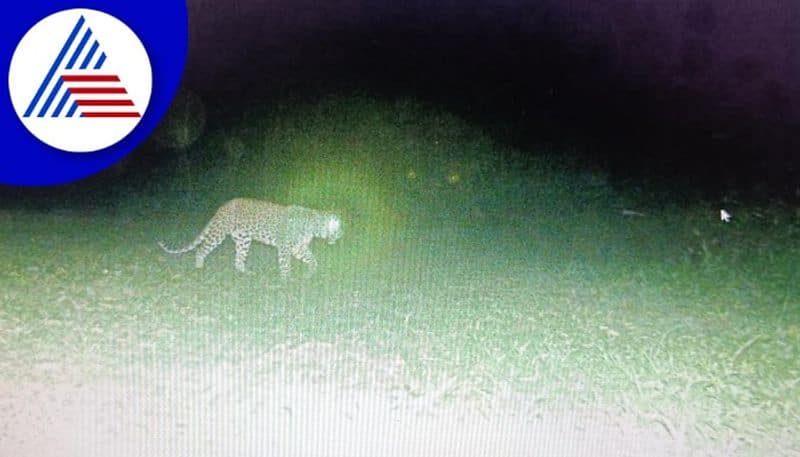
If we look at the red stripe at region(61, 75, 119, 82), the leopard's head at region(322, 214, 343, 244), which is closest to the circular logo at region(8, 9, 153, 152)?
the red stripe at region(61, 75, 119, 82)

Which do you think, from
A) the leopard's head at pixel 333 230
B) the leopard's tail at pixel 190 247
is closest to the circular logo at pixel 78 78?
the leopard's tail at pixel 190 247

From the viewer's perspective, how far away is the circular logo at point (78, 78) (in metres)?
1.92

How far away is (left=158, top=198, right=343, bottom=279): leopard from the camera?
211 centimetres

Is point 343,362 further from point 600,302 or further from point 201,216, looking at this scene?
point 600,302

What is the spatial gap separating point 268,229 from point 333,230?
0.18 m

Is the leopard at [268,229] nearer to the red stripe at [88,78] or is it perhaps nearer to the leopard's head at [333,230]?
the leopard's head at [333,230]

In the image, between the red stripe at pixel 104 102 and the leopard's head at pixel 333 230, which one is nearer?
the red stripe at pixel 104 102

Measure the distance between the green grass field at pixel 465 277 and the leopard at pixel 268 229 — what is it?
0.03 meters

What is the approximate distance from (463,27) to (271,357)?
1.04 m

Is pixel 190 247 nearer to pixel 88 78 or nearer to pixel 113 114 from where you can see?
pixel 113 114

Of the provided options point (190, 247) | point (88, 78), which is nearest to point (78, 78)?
point (88, 78)

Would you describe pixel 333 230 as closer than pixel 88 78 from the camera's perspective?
No

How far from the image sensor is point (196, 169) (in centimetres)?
208

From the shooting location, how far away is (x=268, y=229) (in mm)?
2119
